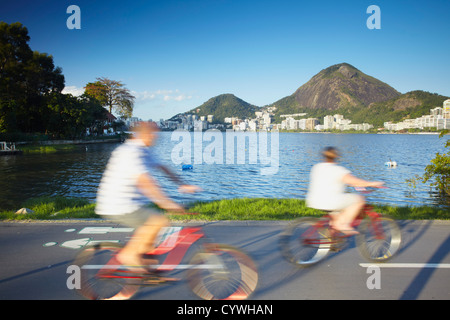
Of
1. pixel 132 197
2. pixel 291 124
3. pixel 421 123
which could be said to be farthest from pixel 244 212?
pixel 291 124

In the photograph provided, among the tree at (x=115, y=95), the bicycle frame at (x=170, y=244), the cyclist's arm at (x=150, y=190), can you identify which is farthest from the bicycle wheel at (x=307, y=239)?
the tree at (x=115, y=95)

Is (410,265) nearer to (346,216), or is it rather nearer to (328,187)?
(346,216)

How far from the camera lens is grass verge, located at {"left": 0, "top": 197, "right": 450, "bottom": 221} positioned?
21.9ft

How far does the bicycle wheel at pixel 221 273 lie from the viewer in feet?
10.7

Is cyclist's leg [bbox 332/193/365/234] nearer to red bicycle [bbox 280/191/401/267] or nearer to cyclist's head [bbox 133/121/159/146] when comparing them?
red bicycle [bbox 280/191/401/267]

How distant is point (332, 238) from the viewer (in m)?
4.18

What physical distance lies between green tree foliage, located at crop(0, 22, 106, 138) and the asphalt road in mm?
45840

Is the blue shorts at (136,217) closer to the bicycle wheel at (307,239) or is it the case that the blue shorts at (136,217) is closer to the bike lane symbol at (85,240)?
the bike lane symbol at (85,240)

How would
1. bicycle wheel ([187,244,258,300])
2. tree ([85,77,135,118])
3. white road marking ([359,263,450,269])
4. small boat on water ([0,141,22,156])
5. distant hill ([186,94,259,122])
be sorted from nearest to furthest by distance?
bicycle wheel ([187,244,258,300]) → white road marking ([359,263,450,269]) → small boat on water ([0,141,22,156]) → tree ([85,77,135,118]) → distant hill ([186,94,259,122])

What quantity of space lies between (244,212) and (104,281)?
462cm

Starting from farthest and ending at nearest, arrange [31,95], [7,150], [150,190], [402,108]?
[402,108] → [31,95] → [7,150] → [150,190]

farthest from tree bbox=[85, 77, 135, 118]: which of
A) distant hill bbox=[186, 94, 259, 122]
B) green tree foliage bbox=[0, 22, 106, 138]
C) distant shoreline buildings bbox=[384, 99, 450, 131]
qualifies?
distant shoreline buildings bbox=[384, 99, 450, 131]
